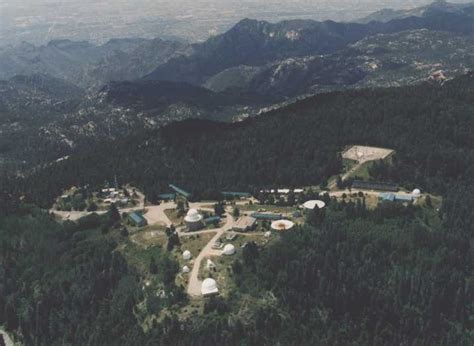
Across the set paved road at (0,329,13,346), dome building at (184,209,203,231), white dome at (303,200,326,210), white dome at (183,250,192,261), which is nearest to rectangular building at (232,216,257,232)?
dome building at (184,209,203,231)

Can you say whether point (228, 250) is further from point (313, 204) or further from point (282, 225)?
point (313, 204)

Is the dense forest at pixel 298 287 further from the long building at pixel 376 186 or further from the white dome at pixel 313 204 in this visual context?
the long building at pixel 376 186

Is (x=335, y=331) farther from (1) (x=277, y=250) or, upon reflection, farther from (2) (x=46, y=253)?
(2) (x=46, y=253)

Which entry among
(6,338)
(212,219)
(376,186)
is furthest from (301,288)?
(6,338)

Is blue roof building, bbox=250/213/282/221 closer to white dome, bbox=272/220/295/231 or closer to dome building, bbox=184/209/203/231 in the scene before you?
white dome, bbox=272/220/295/231

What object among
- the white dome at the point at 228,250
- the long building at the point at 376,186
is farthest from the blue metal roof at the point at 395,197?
the white dome at the point at 228,250
